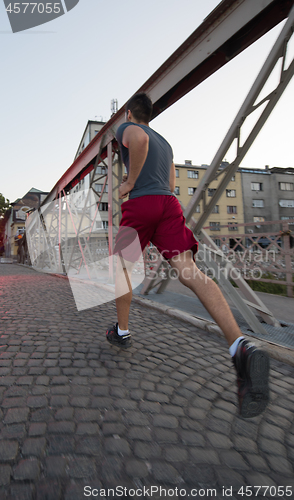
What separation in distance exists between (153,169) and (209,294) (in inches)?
40.0

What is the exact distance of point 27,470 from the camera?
1.15 meters

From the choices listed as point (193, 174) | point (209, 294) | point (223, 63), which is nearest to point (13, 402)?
point (209, 294)

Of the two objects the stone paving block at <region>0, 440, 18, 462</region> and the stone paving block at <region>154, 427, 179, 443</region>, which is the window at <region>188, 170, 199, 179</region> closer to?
the stone paving block at <region>154, 427, 179, 443</region>

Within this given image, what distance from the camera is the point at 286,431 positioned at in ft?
4.82

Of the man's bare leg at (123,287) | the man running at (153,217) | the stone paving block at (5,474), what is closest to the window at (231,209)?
the man running at (153,217)

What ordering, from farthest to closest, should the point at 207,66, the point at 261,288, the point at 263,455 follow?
the point at 261,288 → the point at 207,66 → the point at 263,455

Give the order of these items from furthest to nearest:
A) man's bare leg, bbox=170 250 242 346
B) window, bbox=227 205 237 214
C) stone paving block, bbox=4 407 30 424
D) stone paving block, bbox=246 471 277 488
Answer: window, bbox=227 205 237 214
man's bare leg, bbox=170 250 242 346
stone paving block, bbox=4 407 30 424
stone paving block, bbox=246 471 277 488

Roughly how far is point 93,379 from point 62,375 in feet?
0.73

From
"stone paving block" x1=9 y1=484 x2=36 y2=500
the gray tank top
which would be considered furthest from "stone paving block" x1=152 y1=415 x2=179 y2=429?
the gray tank top

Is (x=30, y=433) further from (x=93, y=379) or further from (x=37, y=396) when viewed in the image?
(x=93, y=379)

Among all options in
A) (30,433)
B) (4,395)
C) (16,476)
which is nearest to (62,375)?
(4,395)

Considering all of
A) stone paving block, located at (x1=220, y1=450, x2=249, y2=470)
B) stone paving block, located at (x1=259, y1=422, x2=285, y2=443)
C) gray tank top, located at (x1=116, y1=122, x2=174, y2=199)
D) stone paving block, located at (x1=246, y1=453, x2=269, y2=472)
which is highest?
gray tank top, located at (x1=116, y1=122, x2=174, y2=199)

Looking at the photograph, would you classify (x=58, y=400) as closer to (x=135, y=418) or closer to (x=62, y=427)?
(x=62, y=427)

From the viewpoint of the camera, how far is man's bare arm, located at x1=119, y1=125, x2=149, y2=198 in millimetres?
2078
